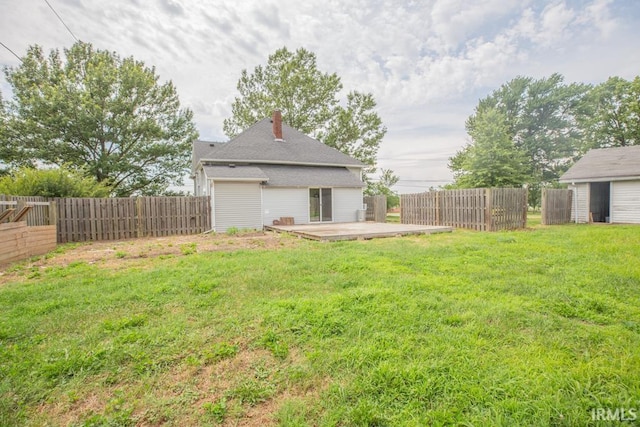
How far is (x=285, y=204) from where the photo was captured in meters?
14.8

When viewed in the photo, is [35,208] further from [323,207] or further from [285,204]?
[323,207]

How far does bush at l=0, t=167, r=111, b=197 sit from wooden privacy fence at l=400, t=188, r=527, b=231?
51.7 ft

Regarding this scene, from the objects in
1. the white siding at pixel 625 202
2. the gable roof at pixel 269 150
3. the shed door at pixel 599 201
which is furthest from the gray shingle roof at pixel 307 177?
the shed door at pixel 599 201

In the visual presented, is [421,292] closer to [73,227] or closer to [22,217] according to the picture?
[22,217]

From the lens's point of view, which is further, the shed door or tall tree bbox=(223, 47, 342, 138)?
tall tree bbox=(223, 47, 342, 138)

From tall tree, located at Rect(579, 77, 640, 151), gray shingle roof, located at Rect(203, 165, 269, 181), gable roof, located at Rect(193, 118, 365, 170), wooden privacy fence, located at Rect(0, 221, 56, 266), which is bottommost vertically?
wooden privacy fence, located at Rect(0, 221, 56, 266)

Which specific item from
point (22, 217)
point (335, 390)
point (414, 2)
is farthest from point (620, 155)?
point (22, 217)

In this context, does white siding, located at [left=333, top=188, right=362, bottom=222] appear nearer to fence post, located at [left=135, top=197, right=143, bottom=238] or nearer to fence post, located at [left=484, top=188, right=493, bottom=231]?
fence post, located at [left=484, top=188, right=493, bottom=231]

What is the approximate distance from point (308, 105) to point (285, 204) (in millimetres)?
16156

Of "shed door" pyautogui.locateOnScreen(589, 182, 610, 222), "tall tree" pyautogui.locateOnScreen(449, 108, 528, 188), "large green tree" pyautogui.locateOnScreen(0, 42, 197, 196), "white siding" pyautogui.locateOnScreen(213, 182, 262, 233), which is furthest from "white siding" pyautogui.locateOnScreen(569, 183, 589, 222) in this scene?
"large green tree" pyautogui.locateOnScreen(0, 42, 197, 196)

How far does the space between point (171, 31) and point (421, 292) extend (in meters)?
12.1

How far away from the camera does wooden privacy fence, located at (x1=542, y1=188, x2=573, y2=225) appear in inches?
590

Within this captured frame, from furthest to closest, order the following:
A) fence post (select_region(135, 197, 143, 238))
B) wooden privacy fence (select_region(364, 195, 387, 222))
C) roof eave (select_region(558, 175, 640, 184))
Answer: wooden privacy fence (select_region(364, 195, 387, 222)), roof eave (select_region(558, 175, 640, 184)), fence post (select_region(135, 197, 143, 238))

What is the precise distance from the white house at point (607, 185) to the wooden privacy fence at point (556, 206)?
0.63m
